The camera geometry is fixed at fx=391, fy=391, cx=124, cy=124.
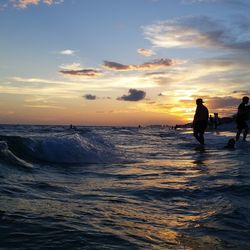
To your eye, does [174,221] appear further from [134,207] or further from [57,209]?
[57,209]

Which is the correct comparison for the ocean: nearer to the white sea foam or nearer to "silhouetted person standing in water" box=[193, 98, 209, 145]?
the white sea foam

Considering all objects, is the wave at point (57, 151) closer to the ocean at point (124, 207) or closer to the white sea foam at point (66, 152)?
the white sea foam at point (66, 152)

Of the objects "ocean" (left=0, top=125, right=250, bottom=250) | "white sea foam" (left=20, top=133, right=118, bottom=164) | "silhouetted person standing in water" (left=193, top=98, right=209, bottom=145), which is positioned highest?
"silhouetted person standing in water" (left=193, top=98, right=209, bottom=145)

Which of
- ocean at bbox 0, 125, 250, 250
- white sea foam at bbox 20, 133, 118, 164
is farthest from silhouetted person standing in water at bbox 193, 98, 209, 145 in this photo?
ocean at bbox 0, 125, 250, 250

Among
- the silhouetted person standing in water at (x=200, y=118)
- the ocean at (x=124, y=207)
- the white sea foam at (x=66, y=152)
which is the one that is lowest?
the ocean at (x=124, y=207)

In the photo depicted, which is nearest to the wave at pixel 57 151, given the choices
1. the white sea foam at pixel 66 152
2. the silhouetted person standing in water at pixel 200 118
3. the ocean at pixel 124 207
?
the white sea foam at pixel 66 152

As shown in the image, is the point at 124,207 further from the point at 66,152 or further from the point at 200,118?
the point at 200,118

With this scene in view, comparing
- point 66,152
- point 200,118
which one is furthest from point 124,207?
point 200,118

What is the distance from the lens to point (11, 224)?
3.51 m

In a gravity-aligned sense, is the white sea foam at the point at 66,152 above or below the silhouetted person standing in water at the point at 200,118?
below

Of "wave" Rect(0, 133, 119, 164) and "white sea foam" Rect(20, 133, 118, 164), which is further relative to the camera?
"white sea foam" Rect(20, 133, 118, 164)

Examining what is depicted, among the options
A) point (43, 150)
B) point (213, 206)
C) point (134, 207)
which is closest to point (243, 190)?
point (213, 206)

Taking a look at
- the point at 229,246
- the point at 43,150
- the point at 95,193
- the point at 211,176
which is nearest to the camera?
the point at 229,246

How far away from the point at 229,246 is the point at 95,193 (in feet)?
8.05
